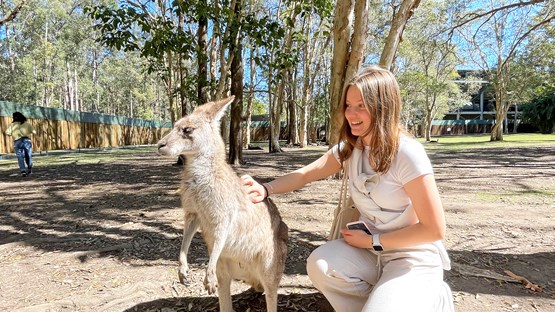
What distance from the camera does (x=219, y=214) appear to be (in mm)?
2066

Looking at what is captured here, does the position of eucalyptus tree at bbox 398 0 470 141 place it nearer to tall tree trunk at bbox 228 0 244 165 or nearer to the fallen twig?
tall tree trunk at bbox 228 0 244 165

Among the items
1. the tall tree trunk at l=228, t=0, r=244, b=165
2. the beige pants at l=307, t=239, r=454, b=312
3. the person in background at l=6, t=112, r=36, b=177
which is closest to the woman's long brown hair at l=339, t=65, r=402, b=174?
the beige pants at l=307, t=239, r=454, b=312

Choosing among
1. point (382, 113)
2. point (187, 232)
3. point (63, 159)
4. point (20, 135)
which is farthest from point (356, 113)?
point (63, 159)

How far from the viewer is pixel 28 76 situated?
1099 inches

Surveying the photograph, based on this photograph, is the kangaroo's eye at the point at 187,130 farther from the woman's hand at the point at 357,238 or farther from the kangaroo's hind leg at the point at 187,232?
the woman's hand at the point at 357,238

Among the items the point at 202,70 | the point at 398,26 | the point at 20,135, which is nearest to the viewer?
the point at 398,26

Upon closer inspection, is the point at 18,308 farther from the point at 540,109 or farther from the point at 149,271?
the point at 540,109

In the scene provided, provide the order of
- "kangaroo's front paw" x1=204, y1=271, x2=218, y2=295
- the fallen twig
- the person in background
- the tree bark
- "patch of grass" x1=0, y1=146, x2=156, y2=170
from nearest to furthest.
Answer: "kangaroo's front paw" x1=204, y1=271, x2=218, y2=295, the fallen twig, the tree bark, the person in background, "patch of grass" x1=0, y1=146, x2=156, y2=170

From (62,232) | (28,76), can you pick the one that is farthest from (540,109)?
(28,76)

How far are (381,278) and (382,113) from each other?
85 centimetres

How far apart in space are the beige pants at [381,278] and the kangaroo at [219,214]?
1.08 feet

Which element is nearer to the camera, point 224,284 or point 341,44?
point 224,284

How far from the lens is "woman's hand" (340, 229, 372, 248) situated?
192cm

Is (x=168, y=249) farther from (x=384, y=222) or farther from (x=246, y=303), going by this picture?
(x=384, y=222)
